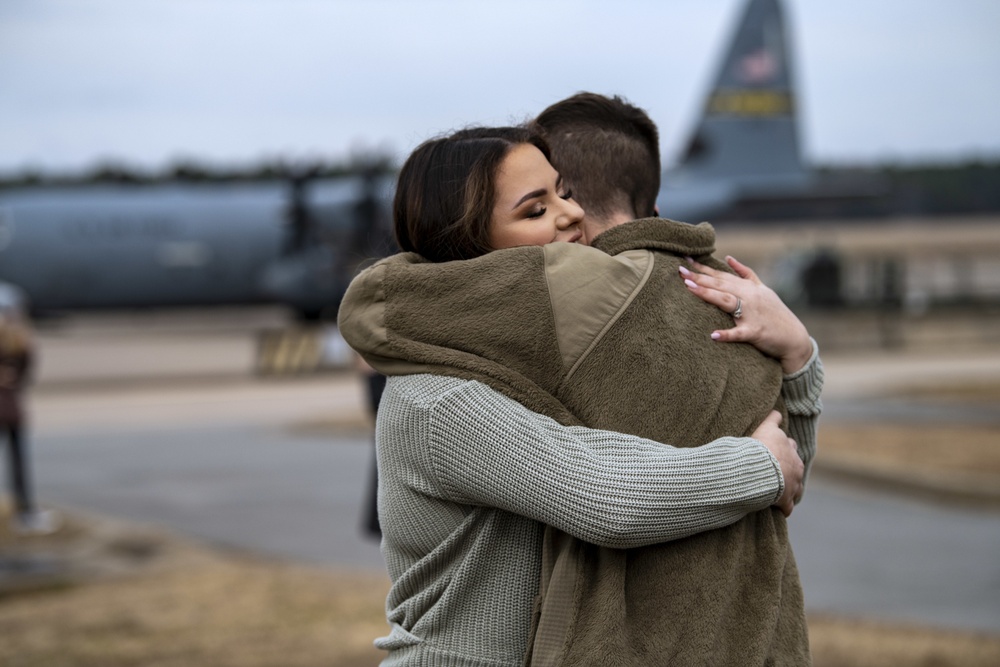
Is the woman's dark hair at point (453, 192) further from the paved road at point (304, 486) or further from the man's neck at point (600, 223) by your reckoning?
the paved road at point (304, 486)

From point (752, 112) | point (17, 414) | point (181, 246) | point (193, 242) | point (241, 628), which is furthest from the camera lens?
point (752, 112)

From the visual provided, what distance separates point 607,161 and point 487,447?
1.95ft

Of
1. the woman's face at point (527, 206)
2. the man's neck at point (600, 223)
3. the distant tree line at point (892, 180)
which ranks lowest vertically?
the distant tree line at point (892, 180)

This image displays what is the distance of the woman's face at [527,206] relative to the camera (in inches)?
68.5

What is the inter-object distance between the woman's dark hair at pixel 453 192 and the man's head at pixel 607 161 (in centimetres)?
11

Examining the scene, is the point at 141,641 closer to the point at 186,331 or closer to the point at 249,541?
the point at 249,541

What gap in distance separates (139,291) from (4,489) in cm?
1881

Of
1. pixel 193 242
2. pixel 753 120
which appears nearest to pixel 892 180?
pixel 753 120

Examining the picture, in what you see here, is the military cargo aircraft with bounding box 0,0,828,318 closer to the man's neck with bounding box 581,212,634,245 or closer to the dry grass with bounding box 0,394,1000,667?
the dry grass with bounding box 0,394,1000,667

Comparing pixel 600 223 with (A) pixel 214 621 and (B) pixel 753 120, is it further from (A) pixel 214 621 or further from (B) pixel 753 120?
(B) pixel 753 120

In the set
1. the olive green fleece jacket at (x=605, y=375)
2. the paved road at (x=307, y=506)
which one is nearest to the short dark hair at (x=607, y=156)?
the olive green fleece jacket at (x=605, y=375)

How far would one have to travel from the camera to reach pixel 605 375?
63.5 inches

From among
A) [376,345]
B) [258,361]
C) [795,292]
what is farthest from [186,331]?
[376,345]

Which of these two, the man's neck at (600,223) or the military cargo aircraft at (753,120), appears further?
the military cargo aircraft at (753,120)
